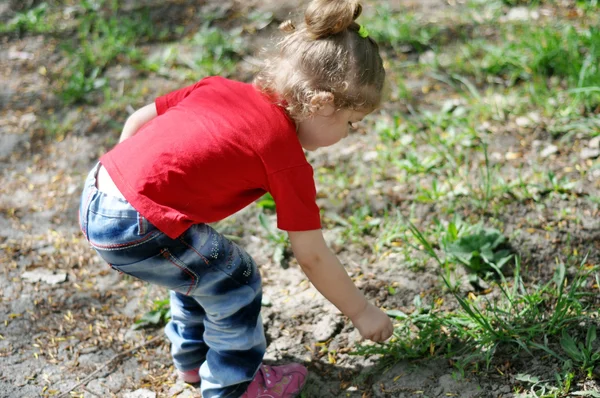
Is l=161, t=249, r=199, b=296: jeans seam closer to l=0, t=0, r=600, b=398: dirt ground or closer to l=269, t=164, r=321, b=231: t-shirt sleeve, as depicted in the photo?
l=269, t=164, r=321, b=231: t-shirt sleeve

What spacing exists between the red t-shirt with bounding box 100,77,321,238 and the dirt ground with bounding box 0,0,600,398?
694mm

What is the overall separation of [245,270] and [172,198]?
0.34 m

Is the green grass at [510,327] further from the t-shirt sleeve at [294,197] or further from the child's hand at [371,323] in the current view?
the t-shirt sleeve at [294,197]

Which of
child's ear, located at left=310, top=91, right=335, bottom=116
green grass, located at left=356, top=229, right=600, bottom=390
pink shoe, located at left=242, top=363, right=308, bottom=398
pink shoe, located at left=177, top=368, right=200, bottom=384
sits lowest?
pink shoe, located at left=177, top=368, right=200, bottom=384

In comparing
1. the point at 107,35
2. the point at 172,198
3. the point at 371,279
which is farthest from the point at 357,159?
the point at 107,35

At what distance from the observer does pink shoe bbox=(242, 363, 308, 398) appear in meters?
2.15

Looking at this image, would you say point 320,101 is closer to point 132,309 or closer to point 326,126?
point 326,126

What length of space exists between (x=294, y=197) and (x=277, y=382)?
719mm

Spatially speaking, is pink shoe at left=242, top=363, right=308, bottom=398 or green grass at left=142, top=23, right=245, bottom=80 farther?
green grass at left=142, top=23, right=245, bottom=80

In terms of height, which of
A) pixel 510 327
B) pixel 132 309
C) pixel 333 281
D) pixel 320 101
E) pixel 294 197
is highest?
pixel 320 101


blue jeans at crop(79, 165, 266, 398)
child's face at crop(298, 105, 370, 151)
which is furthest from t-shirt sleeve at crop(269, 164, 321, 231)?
blue jeans at crop(79, 165, 266, 398)

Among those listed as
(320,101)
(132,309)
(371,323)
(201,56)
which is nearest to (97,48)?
(201,56)

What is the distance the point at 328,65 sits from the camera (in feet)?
6.03

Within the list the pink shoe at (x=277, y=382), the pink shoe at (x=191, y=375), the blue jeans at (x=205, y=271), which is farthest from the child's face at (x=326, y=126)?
the pink shoe at (x=191, y=375)
